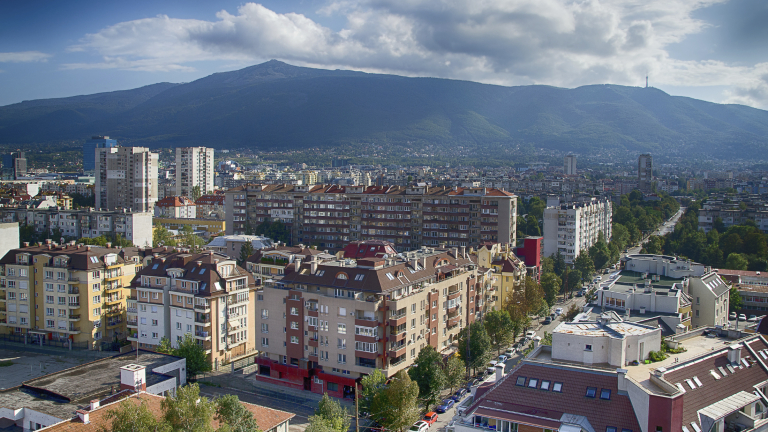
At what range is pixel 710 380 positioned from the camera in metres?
21.1

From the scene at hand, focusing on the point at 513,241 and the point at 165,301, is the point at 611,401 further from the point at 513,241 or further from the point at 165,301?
the point at 513,241

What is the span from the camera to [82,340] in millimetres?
42656

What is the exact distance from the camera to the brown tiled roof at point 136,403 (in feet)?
65.2

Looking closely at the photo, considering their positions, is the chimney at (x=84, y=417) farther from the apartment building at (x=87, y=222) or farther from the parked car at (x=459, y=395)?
the apartment building at (x=87, y=222)

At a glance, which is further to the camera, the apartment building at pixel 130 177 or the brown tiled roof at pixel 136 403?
the apartment building at pixel 130 177

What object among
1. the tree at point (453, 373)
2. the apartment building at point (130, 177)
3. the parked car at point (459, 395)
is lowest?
the parked car at point (459, 395)

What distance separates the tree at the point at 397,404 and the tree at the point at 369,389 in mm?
766

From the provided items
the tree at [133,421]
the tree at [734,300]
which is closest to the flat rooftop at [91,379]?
the tree at [133,421]

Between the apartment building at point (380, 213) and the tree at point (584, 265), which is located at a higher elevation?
the apartment building at point (380, 213)

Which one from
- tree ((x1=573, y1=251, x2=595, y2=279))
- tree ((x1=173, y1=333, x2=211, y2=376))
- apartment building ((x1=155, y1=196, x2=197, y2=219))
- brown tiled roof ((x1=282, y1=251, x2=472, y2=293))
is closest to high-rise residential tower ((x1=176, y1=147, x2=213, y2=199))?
A: apartment building ((x1=155, y1=196, x2=197, y2=219))

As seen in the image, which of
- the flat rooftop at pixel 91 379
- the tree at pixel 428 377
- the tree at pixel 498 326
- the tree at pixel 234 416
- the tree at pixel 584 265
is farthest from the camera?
the tree at pixel 584 265

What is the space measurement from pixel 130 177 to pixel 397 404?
285ft

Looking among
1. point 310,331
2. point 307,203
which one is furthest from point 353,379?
point 307,203

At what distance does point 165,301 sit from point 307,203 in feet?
125
